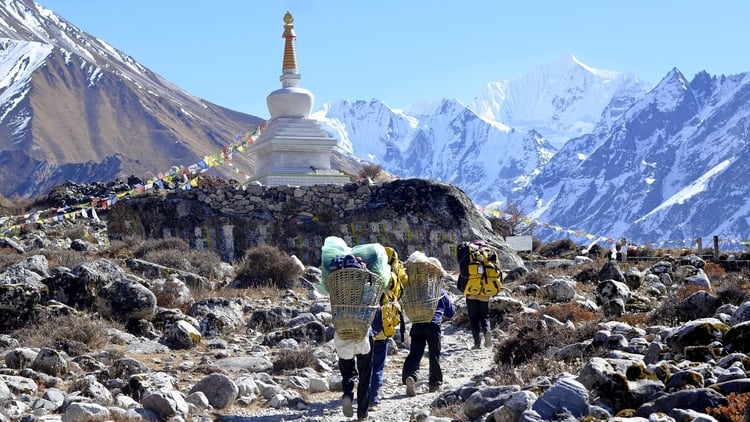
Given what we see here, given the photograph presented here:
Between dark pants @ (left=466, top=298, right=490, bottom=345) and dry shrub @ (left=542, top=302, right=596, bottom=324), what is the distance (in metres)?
0.80

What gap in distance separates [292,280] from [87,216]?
1500cm

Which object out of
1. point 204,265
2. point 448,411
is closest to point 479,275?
point 448,411

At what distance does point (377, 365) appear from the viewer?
9.96 meters

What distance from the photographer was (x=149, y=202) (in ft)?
81.6

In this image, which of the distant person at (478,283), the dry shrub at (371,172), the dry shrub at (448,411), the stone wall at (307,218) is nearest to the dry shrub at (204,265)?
the stone wall at (307,218)

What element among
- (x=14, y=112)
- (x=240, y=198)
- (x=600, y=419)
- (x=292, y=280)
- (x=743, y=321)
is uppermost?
(x=14, y=112)

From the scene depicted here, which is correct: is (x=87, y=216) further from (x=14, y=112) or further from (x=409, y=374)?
(x=14, y=112)

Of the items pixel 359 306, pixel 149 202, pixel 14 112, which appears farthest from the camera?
pixel 14 112

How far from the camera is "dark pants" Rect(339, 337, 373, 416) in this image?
29.6 feet

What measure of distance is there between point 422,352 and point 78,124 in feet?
545

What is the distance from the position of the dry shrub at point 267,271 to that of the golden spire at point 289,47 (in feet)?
52.8

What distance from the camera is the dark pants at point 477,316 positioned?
13398 millimetres

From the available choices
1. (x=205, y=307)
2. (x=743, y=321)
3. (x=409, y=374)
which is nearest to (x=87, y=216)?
(x=205, y=307)

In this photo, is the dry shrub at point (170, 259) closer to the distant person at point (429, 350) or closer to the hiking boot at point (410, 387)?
the distant person at point (429, 350)
